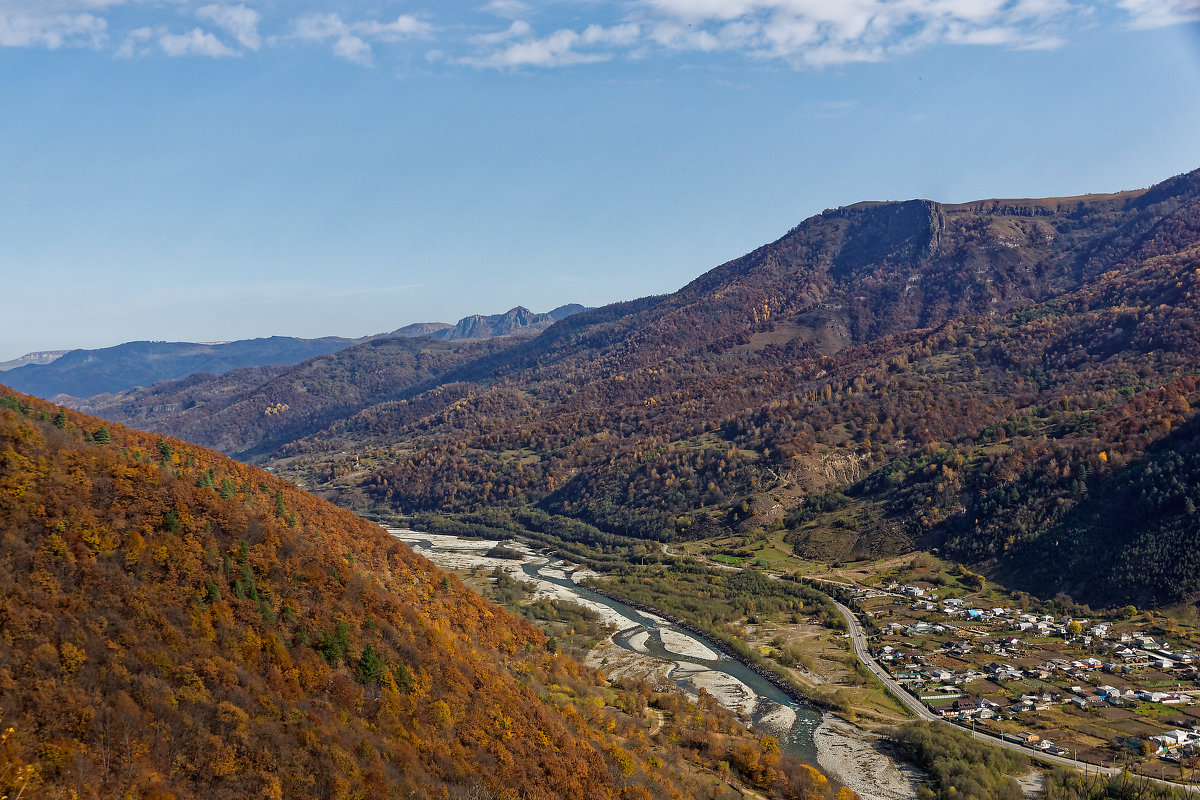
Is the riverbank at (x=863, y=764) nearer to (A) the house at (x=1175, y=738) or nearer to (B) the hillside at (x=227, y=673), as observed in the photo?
(B) the hillside at (x=227, y=673)

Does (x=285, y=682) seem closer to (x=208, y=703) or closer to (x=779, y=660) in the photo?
(x=208, y=703)

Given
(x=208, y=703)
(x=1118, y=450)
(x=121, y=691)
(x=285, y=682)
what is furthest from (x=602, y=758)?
(x=1118, y=450)

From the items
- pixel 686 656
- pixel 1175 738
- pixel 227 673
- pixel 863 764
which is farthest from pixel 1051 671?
pixel 227 673

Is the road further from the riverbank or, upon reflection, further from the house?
the riverbank

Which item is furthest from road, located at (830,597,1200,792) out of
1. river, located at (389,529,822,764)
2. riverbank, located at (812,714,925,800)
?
river, located at (389,529,822,764)

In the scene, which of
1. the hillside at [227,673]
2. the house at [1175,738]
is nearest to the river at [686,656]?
the hillside at [227,673]

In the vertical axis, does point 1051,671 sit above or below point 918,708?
above

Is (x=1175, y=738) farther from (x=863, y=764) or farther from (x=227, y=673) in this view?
(x=227, y=673)
